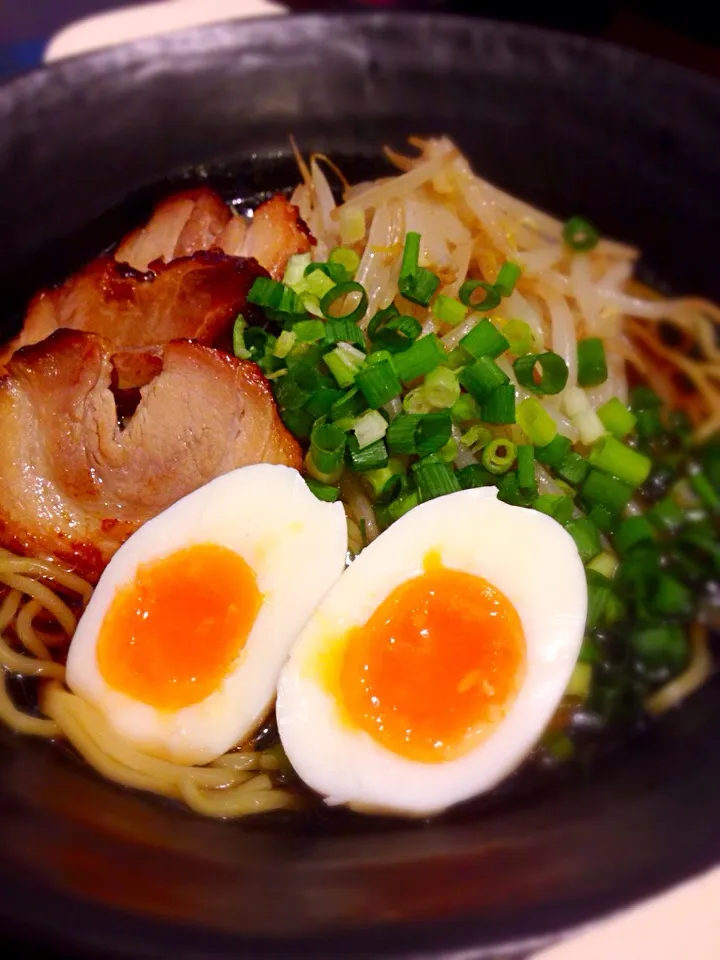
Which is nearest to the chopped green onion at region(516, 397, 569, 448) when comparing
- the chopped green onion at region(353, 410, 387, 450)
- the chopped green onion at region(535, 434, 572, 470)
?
the chopped green onion at region(535, 434, 572, 470)

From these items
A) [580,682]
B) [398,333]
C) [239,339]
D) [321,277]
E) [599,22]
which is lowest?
[580,682]

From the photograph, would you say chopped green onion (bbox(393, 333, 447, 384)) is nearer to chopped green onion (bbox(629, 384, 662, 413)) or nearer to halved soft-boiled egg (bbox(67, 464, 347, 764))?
halved soft-boiled egg (bbox(67, 464, 347, 764))

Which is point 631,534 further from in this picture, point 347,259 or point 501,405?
point 347,259

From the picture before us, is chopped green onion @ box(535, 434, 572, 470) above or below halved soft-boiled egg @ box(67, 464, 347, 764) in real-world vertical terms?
above

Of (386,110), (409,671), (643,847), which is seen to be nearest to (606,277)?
(386,110)

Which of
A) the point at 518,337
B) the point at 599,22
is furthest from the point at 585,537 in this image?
the point at 599,22

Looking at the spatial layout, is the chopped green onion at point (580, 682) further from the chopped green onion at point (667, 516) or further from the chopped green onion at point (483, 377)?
the chopped green onion at point (483, 377)

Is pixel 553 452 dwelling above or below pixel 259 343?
below

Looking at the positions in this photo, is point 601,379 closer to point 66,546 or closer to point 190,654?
point 190,654
